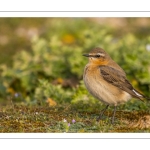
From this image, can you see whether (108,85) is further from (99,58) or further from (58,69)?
(58,69)

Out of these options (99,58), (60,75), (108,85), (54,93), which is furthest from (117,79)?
(60,75)

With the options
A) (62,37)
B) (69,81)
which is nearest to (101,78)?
(69,81)

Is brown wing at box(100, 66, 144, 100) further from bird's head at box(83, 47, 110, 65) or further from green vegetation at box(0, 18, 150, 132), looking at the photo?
green vegetation at box(0, 18, 150, 132)

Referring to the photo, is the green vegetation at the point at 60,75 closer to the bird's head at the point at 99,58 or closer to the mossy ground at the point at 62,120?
the mossy ground at the point at 62,120

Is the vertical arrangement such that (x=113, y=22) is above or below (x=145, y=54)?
above

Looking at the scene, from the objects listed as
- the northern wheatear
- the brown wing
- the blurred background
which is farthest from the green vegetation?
the brown wing

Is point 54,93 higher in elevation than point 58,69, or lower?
lower
